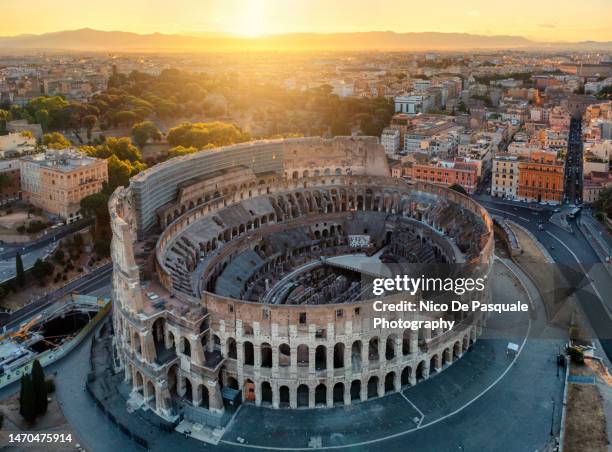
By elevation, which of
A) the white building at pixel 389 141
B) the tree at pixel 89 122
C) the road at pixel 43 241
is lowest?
the road at pixel 43 241

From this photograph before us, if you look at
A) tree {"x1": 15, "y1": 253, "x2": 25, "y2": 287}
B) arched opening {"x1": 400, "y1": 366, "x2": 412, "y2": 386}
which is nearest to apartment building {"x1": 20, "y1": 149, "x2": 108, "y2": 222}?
tree {"x1": 15, "y1": 253, "x2": 25, "y2": 287}

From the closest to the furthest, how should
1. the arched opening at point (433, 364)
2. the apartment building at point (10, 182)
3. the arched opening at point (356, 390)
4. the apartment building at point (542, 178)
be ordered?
the arched opening at point (356, 390) → the arched opening at point (433, 364) → the apartment building at point (10, 182) → the apartment building at point (542, 178)

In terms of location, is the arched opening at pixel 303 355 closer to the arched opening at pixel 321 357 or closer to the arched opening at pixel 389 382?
the arched opening at pixel 321 357

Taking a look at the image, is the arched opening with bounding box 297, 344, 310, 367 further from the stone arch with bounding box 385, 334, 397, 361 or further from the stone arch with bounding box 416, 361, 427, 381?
the stone arch with bounding box 416, 361, 427, 381

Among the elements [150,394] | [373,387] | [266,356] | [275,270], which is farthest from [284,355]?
[275,270]

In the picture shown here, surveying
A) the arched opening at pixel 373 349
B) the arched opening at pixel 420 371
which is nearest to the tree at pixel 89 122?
the arched opening at pixel 373 349

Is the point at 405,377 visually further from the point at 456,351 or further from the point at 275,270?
the point at 275,270

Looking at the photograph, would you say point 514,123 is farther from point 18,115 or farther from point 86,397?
point 86,397
